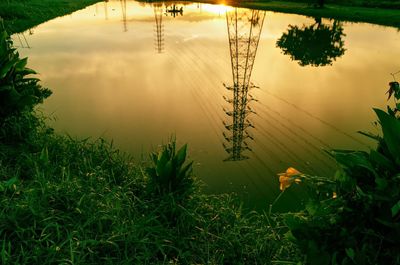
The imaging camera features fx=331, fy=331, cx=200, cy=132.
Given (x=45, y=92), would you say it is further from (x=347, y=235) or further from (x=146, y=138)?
(x=347, y=235)

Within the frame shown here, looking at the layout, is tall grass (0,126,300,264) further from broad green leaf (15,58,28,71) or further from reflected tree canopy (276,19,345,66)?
reflected tree canopy (276,19,345,66)

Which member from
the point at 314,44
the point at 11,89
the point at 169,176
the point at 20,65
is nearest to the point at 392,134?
the point at 169,176

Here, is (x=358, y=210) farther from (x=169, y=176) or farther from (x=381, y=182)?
(x=169, y=176)

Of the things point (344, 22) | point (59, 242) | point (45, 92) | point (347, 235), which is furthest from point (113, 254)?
point (344, 22)

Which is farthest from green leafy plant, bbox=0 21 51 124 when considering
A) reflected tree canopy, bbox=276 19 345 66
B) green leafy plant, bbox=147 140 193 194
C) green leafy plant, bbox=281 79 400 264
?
reflected tree canopy, bbox=276 19 345 66

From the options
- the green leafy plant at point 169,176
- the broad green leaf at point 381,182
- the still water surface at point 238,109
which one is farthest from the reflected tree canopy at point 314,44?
the broad green leaf at point 381,182
